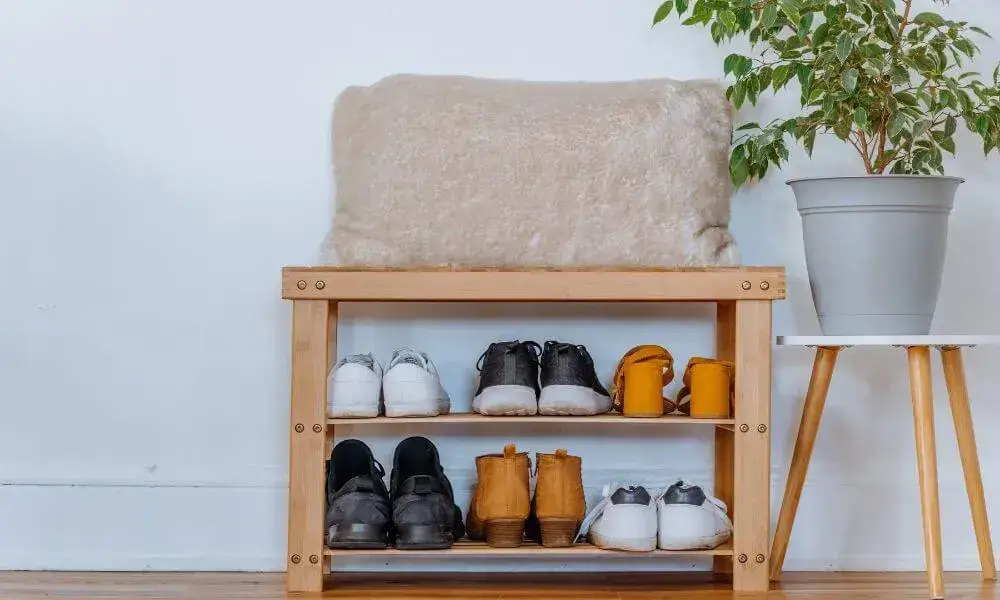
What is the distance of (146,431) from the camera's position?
6.65ft

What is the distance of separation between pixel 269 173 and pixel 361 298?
46 centimetres

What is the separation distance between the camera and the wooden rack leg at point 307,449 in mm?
1727

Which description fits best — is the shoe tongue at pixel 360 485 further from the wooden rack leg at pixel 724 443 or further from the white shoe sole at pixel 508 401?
the wooden rack leg at pixel 724 443

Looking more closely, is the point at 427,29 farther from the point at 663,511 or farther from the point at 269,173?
the point at 663,511

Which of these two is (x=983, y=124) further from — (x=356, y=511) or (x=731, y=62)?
(x=356, y=511)

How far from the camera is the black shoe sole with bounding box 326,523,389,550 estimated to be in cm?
170

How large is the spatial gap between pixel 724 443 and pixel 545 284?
0.50m

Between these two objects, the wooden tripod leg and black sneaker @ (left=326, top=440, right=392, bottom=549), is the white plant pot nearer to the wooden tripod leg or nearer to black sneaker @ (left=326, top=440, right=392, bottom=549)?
the wooden tripod leg

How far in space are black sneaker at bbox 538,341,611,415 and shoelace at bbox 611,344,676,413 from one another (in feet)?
0.09

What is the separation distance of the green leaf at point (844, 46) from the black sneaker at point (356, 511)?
3.31 feet

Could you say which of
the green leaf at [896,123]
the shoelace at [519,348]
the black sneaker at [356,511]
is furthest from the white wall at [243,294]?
the green leaf at [896,123]

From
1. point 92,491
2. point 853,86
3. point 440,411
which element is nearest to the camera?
point 853,86

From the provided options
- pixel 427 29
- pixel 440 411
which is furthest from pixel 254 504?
pixel 427 29

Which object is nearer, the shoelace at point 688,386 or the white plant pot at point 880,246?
the white plant pot at point 880,246
